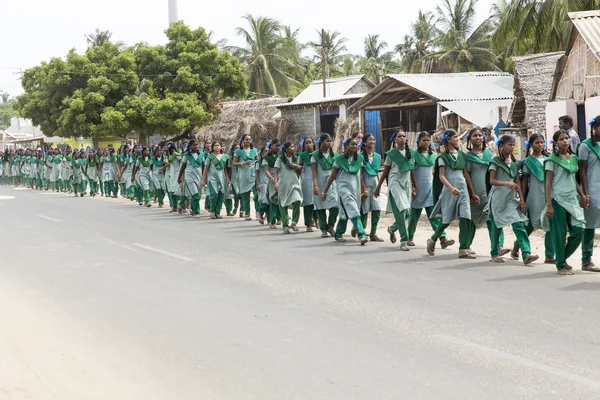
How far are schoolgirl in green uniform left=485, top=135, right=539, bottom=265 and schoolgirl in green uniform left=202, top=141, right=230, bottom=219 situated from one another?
811 cm

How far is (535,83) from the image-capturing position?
845 inches

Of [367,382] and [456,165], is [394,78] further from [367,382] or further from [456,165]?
[367,382]

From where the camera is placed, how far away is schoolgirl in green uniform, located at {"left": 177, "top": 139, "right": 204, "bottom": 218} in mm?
17141

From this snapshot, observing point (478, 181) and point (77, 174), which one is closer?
point (478, 181)

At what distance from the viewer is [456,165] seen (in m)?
9.70

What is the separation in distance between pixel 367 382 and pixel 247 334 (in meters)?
1.57

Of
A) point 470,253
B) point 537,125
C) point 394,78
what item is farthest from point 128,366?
point 394,78

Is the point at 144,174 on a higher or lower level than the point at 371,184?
higher

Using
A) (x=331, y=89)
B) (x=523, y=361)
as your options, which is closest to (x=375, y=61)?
(x=331, y=89)

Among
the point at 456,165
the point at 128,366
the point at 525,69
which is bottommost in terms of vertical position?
the point at 128,366

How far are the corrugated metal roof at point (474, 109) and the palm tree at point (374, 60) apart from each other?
30682 millimetres

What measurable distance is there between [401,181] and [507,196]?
1.89 m

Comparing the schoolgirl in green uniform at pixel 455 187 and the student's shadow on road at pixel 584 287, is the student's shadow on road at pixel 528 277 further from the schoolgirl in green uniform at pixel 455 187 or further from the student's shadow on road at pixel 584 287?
the schoolgirl in green uniform at pixel 455 187

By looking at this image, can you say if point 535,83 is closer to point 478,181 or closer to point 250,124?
point 478,181
